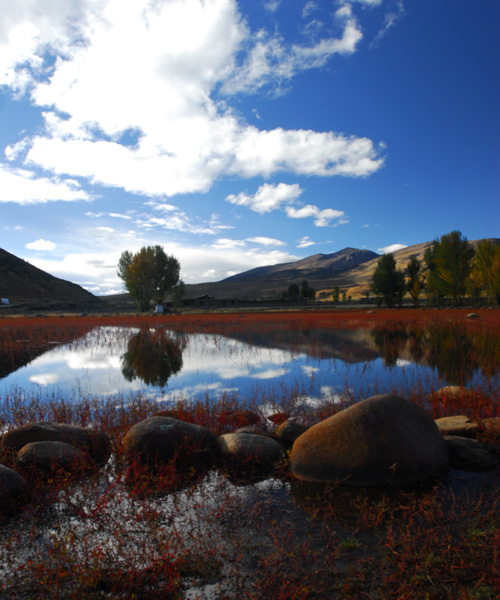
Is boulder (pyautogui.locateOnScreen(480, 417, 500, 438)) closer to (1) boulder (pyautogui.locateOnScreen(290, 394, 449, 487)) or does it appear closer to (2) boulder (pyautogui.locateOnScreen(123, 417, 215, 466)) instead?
(1) boulder (pyautogui.locateOnScreen(290, 394, 449, 487))

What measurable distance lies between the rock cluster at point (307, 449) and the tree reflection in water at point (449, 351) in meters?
6.55

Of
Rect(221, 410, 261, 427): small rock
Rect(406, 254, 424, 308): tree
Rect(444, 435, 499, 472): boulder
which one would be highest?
Rect(406, 254, 424, 308): tree

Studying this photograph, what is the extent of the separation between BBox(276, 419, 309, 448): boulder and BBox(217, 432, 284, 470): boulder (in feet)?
1.63

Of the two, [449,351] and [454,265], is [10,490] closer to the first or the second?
[449,351]

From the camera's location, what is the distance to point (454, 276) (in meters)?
68.4

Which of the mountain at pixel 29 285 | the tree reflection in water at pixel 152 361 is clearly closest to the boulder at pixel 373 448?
the tree reflection in water at pixel 152 361

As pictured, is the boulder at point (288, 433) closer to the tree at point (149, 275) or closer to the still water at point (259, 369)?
the still water at point (259, 369)

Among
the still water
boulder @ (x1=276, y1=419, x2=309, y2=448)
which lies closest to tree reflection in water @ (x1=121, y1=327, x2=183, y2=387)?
the still water

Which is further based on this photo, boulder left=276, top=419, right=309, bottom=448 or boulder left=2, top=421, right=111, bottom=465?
boulder left=276, top=419, right=309, bottom=448

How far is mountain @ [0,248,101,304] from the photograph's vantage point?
9400 centimetres

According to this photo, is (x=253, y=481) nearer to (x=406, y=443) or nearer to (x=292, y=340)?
(x=406, y=443)

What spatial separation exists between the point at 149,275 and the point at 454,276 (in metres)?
60.3

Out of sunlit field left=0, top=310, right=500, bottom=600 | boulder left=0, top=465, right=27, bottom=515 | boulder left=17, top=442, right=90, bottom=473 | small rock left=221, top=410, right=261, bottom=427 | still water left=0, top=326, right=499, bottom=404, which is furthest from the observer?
still water left=0, top=326, right=499, bottom=404

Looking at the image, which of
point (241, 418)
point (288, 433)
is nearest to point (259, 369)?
point (241, 418)
